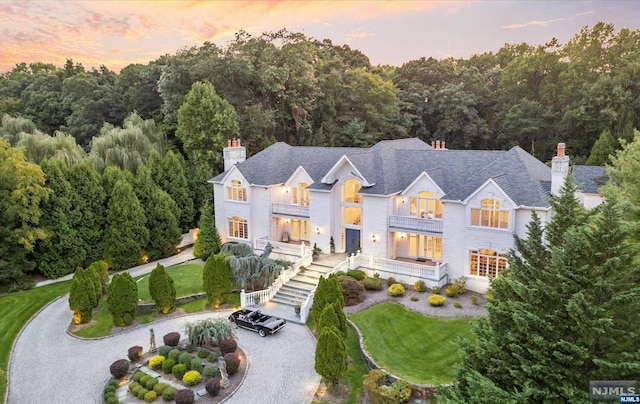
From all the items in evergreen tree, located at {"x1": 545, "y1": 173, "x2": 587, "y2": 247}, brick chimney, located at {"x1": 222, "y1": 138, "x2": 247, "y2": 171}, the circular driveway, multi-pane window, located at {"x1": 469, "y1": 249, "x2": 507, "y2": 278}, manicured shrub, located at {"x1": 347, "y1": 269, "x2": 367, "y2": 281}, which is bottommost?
the circular driveway

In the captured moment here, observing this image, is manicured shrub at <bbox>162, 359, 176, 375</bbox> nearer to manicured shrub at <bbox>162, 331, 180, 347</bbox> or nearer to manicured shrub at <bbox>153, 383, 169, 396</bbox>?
manicured shrub at <bbox>153, 383, 169, 396</bbox>

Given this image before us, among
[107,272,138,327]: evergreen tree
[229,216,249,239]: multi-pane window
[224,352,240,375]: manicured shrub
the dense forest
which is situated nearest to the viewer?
[224,352,240,375]: manicured shrub

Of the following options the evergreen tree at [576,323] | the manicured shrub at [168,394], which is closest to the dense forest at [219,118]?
the manicured shrub at [168,394]

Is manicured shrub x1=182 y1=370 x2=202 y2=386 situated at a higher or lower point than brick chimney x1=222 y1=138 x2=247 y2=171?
lower

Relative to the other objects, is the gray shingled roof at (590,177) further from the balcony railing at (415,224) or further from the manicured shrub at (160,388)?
the manicured shrub at (160,388)

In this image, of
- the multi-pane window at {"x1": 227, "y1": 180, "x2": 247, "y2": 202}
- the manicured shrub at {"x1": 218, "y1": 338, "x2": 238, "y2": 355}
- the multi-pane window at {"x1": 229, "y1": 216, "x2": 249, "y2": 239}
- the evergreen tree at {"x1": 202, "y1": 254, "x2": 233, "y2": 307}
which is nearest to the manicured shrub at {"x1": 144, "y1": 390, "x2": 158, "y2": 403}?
the manicured shrub at {"x1": 218, "y1": 338, "x2": 238, "y2": 355}

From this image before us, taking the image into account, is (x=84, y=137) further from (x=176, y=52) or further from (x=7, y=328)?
(x=7, y=328)

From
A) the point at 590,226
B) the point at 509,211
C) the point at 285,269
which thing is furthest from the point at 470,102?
the point at 590,226
